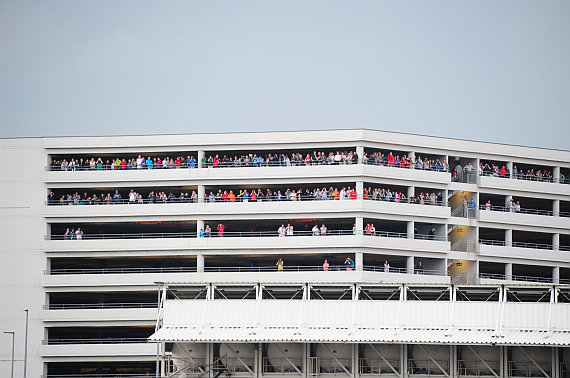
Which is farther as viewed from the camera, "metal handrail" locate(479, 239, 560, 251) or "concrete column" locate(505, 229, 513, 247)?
"metal handrail" locate(479, 239, 560, 251)

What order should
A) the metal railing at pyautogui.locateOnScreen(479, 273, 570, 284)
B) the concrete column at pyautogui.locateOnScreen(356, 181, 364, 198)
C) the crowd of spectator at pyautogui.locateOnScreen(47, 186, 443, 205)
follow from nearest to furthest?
the concrete column at pyautogui.locateOnScreen(356, 181, 364, 198), the crowd of spectator at pyautogui.locateOnScreen(47, 186, 443, 205), the metal railing at pyautogui.locateOnScreen(479, 273, 570, 284)

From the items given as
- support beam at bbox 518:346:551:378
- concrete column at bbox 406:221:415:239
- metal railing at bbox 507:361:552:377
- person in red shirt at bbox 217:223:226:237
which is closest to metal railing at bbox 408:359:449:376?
metal railing at bbox 507:361:552:377

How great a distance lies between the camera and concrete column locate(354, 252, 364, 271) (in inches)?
3861

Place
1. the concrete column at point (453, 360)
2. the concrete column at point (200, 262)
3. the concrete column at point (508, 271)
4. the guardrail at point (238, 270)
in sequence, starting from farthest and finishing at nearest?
the concrete column at point (508, 271) < the guardrail at point (238, 270) < the concrete column at point (200, 262) < the concrete column at point (453, 360)

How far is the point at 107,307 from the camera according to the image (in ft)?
343

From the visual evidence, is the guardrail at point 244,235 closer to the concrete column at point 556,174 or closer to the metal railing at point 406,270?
the metal railing at point 406,270

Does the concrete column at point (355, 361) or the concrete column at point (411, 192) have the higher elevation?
the concrete column at point (411, 192)

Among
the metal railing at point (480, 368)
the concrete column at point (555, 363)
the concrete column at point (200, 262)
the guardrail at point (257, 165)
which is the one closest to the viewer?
the concrete column at point (555, 363)

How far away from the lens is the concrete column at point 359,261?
322 feet

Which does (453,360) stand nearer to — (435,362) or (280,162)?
(435,362)

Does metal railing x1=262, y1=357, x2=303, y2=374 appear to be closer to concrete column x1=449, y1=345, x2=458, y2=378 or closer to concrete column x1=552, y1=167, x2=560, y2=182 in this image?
concrete column x1=449, y1=345, x2=458, y2=378

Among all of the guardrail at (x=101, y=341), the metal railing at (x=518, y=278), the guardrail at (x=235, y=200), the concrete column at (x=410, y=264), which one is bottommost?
the guardrail at (x=101, y=341)

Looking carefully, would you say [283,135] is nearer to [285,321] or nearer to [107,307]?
[107,307]

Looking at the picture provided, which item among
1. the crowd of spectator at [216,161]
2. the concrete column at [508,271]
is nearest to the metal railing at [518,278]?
the concrete column at [508,271]
